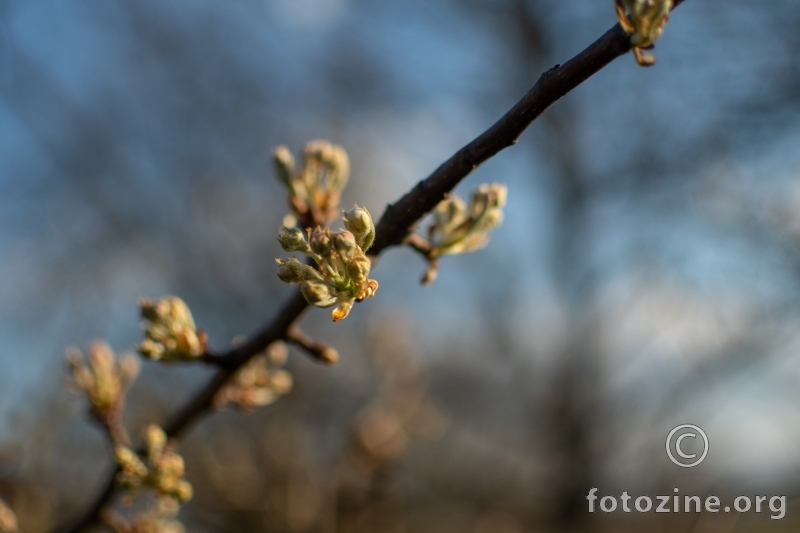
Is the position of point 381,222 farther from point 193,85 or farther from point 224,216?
point 193,85

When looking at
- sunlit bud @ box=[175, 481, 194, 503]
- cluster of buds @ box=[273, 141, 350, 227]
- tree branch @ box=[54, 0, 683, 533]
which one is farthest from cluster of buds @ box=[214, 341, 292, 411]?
cluster of buds @ box=[273, 141, 350, 227]

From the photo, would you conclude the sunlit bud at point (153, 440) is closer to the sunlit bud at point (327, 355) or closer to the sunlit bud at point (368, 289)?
the sunlit bud at point (327, 355)

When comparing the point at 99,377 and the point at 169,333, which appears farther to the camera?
the point at 99,377

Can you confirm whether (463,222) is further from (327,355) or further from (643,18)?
(643,18)

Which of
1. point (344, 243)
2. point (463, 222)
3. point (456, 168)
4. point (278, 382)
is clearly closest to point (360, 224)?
point (344, 243)

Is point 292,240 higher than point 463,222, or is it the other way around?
point 463,222

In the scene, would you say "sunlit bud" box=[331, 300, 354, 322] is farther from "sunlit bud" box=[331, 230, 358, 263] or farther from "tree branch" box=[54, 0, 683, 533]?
"tree branch" box=[54, 0, 683, 533]
